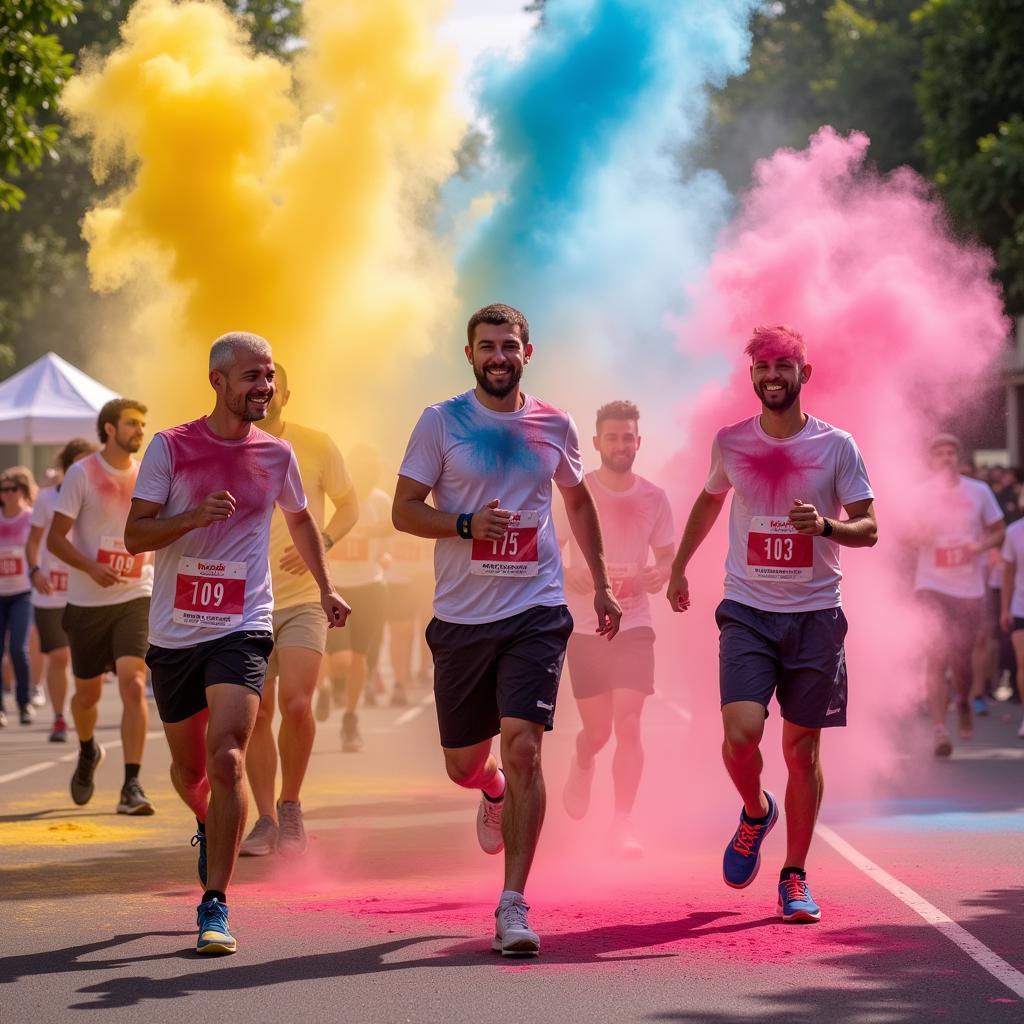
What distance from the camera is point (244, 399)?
7043 mm

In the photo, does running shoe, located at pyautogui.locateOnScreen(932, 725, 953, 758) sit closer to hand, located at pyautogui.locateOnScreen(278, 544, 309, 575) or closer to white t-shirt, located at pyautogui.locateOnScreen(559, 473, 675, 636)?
white t-shirt, located at pyautogui.locateOnScreen(559, 473, 675, 636)

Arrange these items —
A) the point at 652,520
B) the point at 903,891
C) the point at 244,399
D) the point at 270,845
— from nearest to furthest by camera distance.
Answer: the point at 244,399
the point at 903,891
the point at 270,845
the point at 652,520

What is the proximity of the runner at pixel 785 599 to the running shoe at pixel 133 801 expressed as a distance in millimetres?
4298

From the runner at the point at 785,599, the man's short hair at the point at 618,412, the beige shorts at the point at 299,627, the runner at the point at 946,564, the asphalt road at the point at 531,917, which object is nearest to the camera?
the asphalt road at the point at 531,917

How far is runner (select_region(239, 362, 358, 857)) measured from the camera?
9258mm

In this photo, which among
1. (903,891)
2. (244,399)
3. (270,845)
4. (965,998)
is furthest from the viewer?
(270,845)

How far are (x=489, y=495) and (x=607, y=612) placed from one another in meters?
0.62

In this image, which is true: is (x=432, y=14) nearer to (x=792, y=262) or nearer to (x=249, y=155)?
(x=249, y=155)

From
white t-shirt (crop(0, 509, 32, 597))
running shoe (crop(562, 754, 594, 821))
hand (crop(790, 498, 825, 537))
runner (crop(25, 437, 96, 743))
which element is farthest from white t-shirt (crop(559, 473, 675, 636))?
white t-shirt (crop(0, 509, 32, 597))

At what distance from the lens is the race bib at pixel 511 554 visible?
7082mm

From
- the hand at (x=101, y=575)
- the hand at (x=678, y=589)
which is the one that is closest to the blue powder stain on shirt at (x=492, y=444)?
the hand at (x=678, y=589)

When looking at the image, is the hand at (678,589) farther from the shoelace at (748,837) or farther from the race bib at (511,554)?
the race bib at (511,554)

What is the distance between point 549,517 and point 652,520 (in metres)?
2.84

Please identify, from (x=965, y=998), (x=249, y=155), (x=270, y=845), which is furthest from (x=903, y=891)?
(x=249, y=155)
